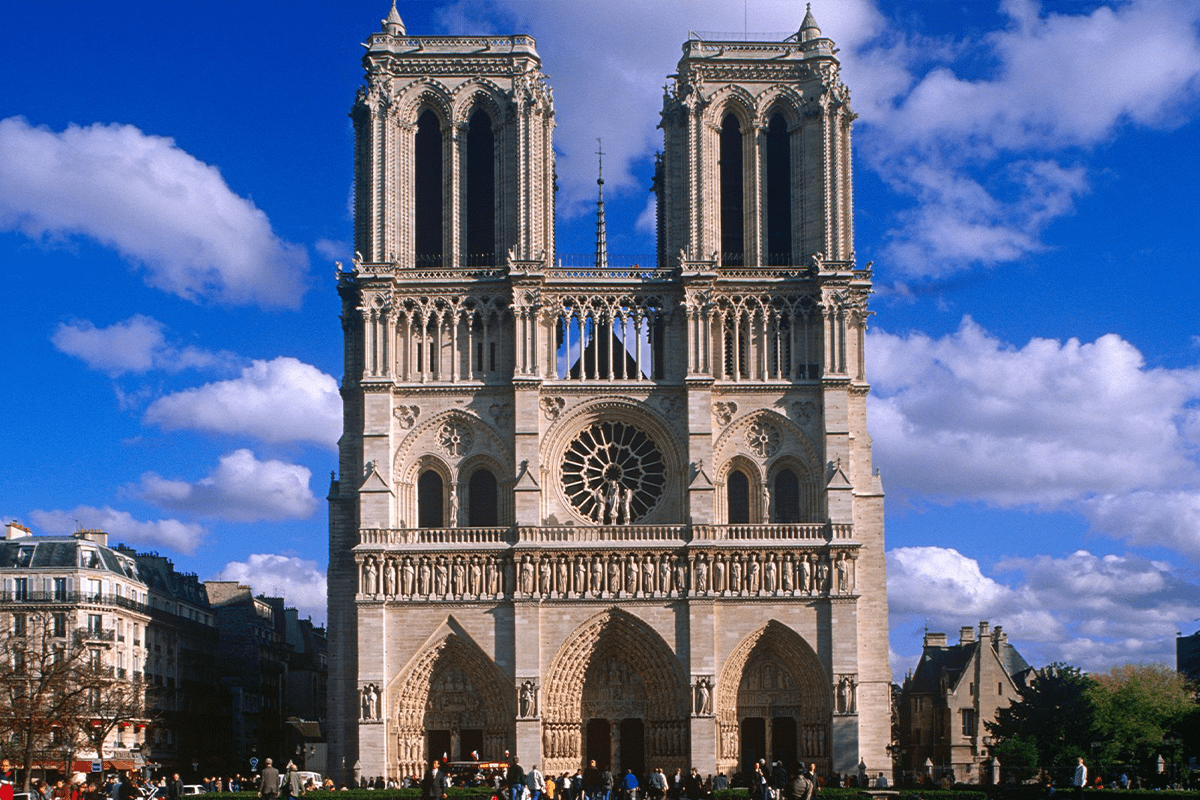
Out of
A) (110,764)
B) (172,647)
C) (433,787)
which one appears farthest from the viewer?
(172,647)

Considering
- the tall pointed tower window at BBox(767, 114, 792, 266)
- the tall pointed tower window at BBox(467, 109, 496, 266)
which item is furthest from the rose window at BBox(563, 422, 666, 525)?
the tall pointed tower window at BBox(767, 114, 792, 266)

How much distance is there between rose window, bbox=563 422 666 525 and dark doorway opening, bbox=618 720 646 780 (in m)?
6.52

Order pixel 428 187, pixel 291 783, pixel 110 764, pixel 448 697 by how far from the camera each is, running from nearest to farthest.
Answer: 1. pixel 291 783
2. pixel 448 697
3. pixel 428 187
4. pixel 110 764

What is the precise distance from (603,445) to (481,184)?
9.98 meters

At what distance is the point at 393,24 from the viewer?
5594cm

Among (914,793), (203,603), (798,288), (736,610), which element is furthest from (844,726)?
(203,603)

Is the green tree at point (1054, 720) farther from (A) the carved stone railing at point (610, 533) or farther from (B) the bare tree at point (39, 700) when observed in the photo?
(B) the bare tree at point (39, 700)

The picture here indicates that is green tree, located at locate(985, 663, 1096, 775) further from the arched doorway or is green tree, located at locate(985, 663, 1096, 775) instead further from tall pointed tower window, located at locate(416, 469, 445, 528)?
tall pointed tower window, located at locate(416, 469, 445, 528)

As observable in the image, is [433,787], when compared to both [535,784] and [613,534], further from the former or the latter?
[613,534]

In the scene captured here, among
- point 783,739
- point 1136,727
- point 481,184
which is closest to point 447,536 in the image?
point 481,184

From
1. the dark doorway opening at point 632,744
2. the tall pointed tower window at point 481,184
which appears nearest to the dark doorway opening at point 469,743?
the dark doorway opening at point 632,744

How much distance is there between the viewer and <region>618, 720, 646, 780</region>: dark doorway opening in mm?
52250

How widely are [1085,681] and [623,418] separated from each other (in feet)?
62.6

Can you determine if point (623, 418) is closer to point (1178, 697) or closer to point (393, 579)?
point (393, 579)
